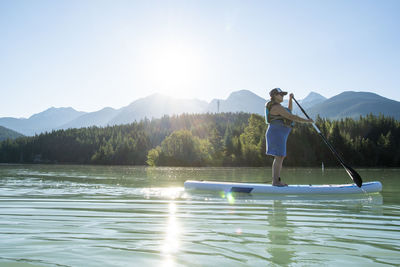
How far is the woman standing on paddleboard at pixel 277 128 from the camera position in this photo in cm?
967

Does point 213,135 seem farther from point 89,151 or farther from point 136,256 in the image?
point 136,256

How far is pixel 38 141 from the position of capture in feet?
470

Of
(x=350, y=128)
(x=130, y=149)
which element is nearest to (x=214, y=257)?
(x=350, y=128)

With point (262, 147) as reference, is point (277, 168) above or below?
below

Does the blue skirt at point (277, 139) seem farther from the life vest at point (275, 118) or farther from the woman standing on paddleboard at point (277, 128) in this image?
the life vest at point (275, 118)

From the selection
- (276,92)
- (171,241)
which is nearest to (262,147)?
(276,92)

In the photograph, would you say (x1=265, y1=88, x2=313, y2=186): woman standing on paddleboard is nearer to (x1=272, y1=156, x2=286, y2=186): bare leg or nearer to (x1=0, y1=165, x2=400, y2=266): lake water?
(x1=272, y1=156, x2=286, y2=186): bare leg

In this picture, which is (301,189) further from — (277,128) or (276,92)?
(276,92)

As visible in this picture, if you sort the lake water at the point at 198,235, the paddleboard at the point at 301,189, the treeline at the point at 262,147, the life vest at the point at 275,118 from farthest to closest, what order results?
1. the treeline at the point at 262,147
2. the life vest at the point at 275,118
3. the paddleboard at the point at 301,189
4. the lake water at the point at 198,235

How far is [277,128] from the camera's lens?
32.4 ft

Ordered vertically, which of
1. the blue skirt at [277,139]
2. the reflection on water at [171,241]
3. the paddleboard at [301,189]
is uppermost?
the blue skirt at [277,139]

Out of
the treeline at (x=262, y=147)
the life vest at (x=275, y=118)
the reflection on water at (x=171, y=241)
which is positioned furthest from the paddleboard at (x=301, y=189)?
the treeline at (x=262, y=147)

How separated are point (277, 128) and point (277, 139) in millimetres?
301

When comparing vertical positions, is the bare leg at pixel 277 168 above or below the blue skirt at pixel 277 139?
below
